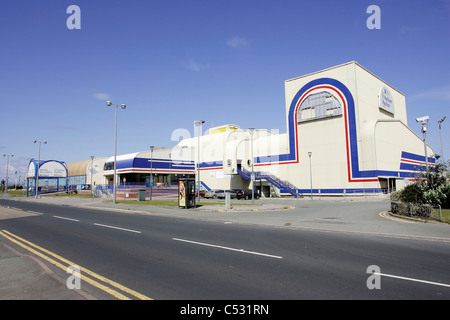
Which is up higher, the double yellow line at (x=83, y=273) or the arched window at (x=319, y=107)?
the arched window at (x=319, y=107)

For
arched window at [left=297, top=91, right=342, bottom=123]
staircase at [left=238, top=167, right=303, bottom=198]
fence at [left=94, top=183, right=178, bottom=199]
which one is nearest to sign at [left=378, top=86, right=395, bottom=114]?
arched window at [left=297, top=91, right=342, bottom=123]

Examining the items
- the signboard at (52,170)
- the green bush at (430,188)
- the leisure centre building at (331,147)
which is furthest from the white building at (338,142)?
the signboard at (52,170)

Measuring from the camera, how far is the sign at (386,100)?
4474cm

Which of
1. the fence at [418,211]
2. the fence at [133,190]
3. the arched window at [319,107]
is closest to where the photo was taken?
the fence at [418,211]

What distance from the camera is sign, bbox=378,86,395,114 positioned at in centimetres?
4474

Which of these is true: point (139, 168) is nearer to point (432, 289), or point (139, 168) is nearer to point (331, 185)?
point (331, 185)

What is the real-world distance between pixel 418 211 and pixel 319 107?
30152 mm

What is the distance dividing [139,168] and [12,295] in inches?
1970

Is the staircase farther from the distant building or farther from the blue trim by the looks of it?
the blue trim

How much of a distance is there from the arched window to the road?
110 feet

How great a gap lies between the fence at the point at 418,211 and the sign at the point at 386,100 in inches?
1247

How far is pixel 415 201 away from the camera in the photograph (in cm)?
1859

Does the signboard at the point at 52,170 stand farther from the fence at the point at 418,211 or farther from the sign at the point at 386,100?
the fence at the point at 418,211

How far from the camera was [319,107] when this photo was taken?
4397cm
